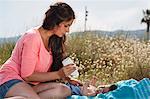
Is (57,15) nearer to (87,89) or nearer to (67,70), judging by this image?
(67,70)

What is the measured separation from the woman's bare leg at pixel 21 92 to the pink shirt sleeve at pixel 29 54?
0.40ft

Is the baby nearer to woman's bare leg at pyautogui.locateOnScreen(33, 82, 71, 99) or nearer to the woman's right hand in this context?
woman's bare leg at pyautogui.locateOnScreen(33, 82, 71, 99)

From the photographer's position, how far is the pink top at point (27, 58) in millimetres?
5531

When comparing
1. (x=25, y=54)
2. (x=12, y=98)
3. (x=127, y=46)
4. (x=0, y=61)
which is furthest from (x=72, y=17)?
(x=127, y=46)

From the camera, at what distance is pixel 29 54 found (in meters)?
5.52

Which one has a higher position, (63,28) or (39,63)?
(63,28)

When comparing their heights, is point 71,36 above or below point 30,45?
below

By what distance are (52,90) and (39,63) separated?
0.32m

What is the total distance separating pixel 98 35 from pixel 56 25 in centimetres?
713

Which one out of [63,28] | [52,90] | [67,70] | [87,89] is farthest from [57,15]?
[87,89]

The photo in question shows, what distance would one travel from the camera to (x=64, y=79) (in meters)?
6.02

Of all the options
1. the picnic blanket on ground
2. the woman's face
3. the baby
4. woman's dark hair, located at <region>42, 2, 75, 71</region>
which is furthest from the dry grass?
the woman's face

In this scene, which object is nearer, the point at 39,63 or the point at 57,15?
the point at 57,15

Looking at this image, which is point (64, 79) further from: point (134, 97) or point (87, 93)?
point (134, 97)
